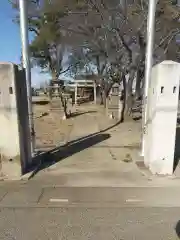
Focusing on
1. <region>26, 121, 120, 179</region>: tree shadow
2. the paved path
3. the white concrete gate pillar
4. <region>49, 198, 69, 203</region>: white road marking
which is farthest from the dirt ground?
<region>49, 198, 69, 203</region>: white road marking

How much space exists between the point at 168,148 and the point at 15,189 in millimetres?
2992

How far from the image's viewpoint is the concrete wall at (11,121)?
5.17 m

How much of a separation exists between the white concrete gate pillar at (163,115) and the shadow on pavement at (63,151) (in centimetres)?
235

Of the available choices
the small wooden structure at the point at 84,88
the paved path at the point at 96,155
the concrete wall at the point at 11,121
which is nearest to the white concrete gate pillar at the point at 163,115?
the paved path at the point at 96,155

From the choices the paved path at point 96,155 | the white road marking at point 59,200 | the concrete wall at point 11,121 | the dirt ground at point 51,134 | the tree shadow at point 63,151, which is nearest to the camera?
the white road marking at point 59,200

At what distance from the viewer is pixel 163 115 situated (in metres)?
5.32

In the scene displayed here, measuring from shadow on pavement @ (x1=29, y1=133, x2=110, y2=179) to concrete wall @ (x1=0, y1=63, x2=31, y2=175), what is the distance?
47cm

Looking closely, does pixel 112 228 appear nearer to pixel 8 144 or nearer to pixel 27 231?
pixel 27 231

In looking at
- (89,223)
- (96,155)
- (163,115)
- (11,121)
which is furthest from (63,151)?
(89,223)

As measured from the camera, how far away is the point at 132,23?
1105 centimetres

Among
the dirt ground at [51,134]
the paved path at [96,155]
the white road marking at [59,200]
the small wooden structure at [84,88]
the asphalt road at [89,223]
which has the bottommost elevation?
the dirt ground at [51,134]

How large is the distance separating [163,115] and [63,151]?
320 centimetres

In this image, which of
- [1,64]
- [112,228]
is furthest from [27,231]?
[1,64]

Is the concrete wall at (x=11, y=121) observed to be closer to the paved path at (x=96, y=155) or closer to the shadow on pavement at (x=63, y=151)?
the shadow on pavement at (x=63, y=151)
